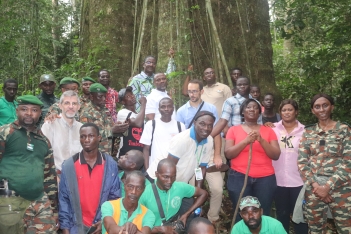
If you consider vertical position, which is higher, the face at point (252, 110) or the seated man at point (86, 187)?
the face at point (252, 110)

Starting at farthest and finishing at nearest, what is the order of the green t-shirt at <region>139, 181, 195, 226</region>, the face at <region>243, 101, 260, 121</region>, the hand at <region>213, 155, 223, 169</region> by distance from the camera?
the hand at <region>213, 155, 223, 169</region>, the face at <region>243, 101, 260, 121</region>, the green t-shirt at <region>139, 181, 195, 226</region>

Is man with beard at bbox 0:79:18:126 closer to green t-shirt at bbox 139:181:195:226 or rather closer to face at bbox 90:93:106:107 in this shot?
face at bbox 90:93:106:107

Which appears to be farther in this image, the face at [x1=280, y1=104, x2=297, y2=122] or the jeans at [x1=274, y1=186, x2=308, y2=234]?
the face at [x1=280, y1=104, x2=297, y2=122]

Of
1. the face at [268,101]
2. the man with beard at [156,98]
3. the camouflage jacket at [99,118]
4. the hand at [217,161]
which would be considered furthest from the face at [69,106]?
the face at [268,101]

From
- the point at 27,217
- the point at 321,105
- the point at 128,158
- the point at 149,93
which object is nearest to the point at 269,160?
the point at 321,105

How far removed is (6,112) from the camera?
20.7ft

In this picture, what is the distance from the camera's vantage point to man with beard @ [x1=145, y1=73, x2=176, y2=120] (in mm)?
5937

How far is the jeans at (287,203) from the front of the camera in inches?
211

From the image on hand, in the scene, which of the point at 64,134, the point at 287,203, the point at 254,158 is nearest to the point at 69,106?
the point at 64,134

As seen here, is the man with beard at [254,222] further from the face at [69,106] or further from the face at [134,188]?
the face at [69,106]

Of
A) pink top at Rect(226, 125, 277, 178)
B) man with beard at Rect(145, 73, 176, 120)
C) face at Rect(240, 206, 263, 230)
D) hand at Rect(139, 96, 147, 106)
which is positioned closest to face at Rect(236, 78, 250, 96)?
pink top at Rect(226, 125, 277, 178)

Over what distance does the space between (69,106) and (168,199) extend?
5.66ft

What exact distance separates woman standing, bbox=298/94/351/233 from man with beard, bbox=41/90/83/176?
2.78 m

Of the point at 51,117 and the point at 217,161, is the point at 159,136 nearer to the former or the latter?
the point at 217,161
